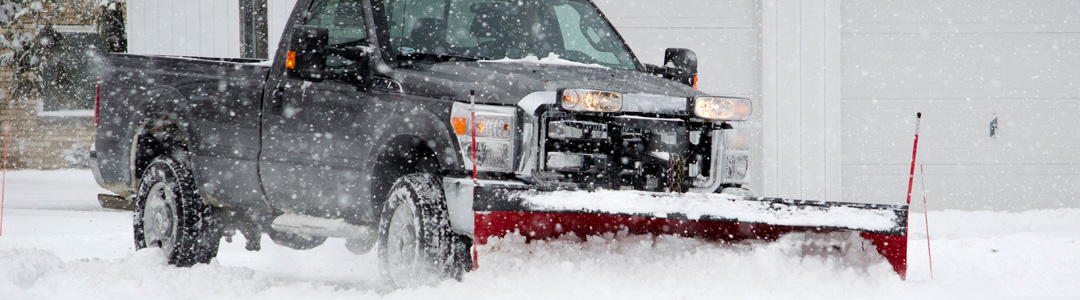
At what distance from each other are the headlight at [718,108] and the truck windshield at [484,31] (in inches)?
35.6

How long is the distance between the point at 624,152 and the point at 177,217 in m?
3.08

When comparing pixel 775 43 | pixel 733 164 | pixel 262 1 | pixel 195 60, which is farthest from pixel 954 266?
pixel 262 1

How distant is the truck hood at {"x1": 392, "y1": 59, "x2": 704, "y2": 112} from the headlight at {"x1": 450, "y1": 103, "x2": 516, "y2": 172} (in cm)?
6

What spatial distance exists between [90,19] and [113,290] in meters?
11.9

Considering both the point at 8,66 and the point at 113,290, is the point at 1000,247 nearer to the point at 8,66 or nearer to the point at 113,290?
the point at 113,290

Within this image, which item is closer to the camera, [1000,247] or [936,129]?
[1000,247]

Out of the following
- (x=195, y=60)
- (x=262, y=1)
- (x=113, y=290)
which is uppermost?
(x=262, y=1)

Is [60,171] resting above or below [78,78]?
below

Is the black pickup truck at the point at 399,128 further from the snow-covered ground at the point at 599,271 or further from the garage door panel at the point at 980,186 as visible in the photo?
the garage door panel at the point at 980,186

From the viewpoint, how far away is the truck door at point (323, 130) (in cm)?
570

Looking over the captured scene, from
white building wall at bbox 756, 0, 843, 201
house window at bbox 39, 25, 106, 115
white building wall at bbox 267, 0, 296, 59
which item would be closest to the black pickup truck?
white building wall at bbox 267, 0, 296, 59

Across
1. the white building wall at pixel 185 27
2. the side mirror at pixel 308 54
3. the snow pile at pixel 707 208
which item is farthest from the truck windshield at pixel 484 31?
the white building wall at pixel 185 27

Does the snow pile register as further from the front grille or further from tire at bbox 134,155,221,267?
tire at bbox 134,155,221,267

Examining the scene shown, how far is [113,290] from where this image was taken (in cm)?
586
